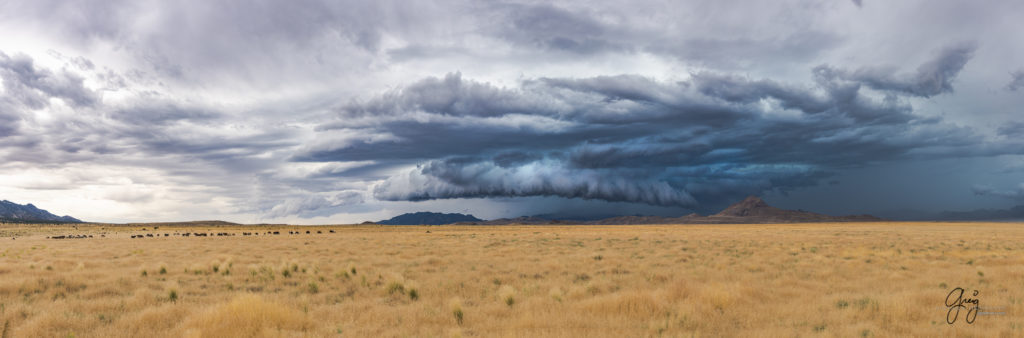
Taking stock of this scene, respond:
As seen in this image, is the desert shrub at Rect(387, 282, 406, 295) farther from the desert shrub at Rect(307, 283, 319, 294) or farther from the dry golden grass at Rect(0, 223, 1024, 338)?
the desert shrub at Rect(307, 283, 319, 294)

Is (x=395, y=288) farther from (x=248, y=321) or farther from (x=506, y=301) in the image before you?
(x=248, y=321)

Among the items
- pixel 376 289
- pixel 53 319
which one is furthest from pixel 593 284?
pixel 53 319

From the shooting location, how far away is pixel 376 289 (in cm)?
1862

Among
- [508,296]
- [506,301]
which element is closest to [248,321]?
[506,301]

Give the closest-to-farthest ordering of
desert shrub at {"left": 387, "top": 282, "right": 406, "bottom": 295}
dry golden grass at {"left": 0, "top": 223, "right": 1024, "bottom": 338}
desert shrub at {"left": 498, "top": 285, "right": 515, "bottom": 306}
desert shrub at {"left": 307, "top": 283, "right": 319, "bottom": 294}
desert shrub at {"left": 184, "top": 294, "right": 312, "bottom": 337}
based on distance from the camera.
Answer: desert shrub at {"left": 184, "top": 294, "right": 312, "bottom": 337} < dry golden grass at {"left": 0, "top": 223, "right": 1024, "bottom": 338} < desert shrub at {"left": 498, "top": 285, "right": 515, "bottom": 306} < desert shrub at {"left": 387, "top": 282, "right": 406, "bottom": 295} < desert shrub at {"left": 307, "top": 283, "right": 319, "bottom": 294}

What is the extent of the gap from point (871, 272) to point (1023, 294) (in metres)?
7.13

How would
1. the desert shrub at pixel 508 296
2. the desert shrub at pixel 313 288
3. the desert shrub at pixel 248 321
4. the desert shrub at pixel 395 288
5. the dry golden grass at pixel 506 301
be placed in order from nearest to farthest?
the desert shrub at pixel 248 321 → the dry golden grass at pixel 506 301 → the desert shrub at pixel 508 296 → the desert shrub at pixel 395 288 → the desert shrub at pixel 313 288

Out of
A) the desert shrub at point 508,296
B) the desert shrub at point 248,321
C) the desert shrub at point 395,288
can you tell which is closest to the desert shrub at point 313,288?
the desert shrub at point 395,288

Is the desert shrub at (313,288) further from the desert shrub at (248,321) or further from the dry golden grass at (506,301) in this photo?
the desert shrub at (248,321)

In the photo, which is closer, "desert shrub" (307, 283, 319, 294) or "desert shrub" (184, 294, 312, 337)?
"desert shrub" (184, 294, 312, 337)

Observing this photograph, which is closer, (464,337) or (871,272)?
(464,337)

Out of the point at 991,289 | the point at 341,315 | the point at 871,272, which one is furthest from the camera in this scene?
the point at 871,272

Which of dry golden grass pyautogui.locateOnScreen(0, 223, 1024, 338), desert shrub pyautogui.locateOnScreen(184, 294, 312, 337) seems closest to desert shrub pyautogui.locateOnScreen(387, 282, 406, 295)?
dry golden grass pyautogui.locateOnScreen(0, 223, 1024, 338)

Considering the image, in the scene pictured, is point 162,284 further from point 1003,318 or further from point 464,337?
point 1003,318
